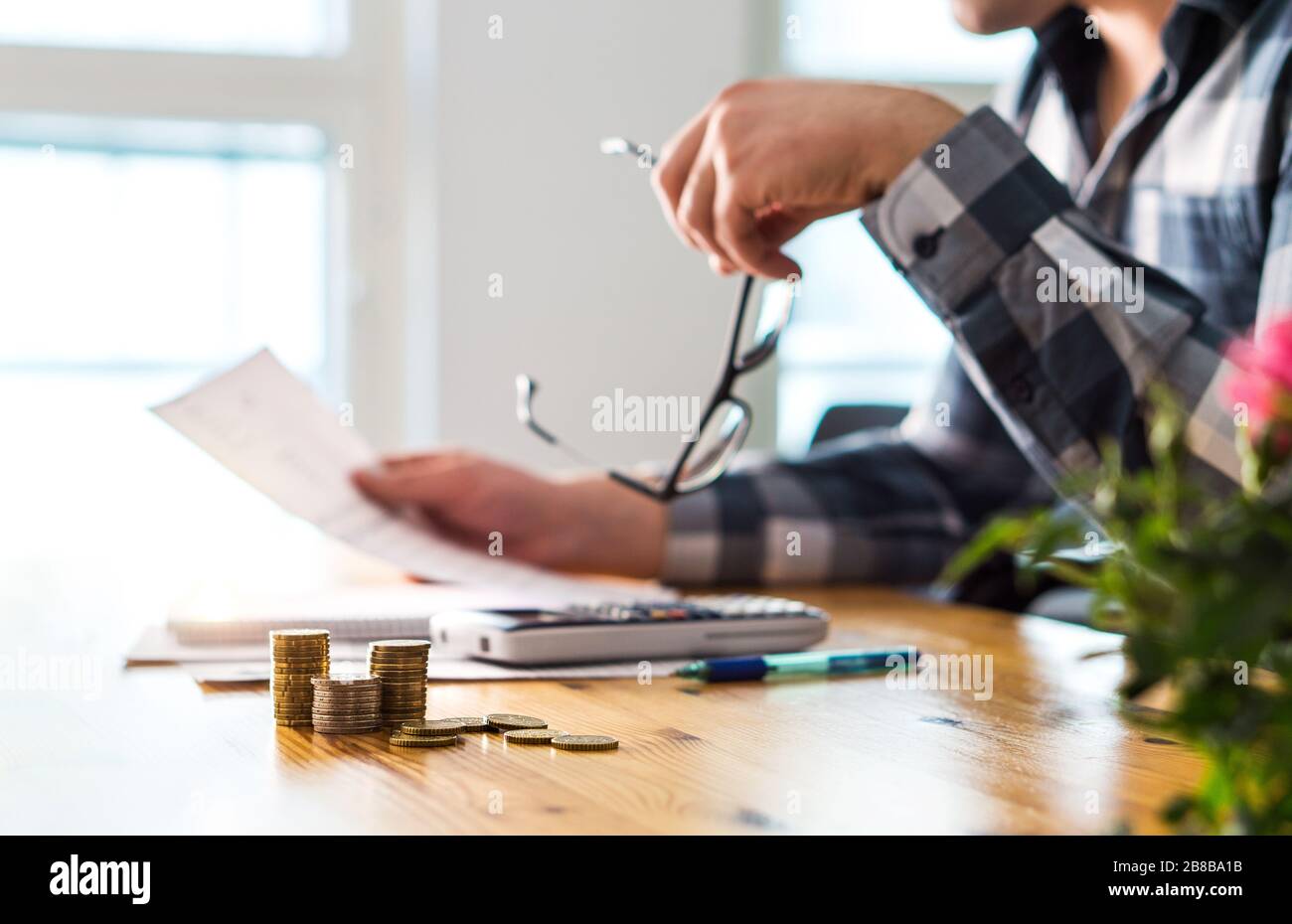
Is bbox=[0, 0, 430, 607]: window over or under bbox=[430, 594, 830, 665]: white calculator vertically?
over

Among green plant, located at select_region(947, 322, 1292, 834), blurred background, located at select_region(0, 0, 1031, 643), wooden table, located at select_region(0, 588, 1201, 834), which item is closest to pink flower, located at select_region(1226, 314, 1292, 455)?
green plant, located at select_region(947, 322, 1292, 834)

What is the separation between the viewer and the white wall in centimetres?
264

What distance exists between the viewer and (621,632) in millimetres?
769

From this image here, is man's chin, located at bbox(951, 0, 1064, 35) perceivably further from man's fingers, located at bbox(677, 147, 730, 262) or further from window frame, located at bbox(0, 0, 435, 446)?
window frame, located at bbox(0, 0, 435, 446)

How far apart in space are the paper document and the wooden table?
0.25 metres

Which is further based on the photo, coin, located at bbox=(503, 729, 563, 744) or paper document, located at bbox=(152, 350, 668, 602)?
paper document, located at bbox=(152, 350, 668, 602)

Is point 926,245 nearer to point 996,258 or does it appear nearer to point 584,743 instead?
point 996,258

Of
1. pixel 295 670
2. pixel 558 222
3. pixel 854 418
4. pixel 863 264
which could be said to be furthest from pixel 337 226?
pixel 295 670

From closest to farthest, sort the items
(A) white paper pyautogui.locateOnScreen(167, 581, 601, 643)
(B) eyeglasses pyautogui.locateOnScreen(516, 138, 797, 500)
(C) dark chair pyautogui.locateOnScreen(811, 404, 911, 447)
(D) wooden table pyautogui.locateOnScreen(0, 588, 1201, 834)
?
(D) wooden table pyautogui.locateOnScreen(0, 588, 1201, 834)
(A) white paper pyautogui.locateOnScreen(167, 581, 601, 643)
(B) eyeglasses pyautogui.locateOnScreen(516, 138, 797, 500)
(C) dark chair pyautogui.locateOnScreen(811, 404, 911, 447)

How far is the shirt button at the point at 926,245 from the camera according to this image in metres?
0.85

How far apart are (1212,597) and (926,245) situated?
2.05 ft

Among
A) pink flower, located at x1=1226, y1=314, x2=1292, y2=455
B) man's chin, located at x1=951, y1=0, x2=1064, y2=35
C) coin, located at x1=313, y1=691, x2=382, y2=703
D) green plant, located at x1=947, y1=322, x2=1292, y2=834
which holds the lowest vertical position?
coin, located at x1=313, y1=691, x2=382, y2=703

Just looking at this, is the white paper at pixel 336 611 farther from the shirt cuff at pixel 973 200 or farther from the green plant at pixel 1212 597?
the green plant at pixel 1212 597

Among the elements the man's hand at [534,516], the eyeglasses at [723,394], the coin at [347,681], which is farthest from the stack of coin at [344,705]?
the man's hand at [534,516]
